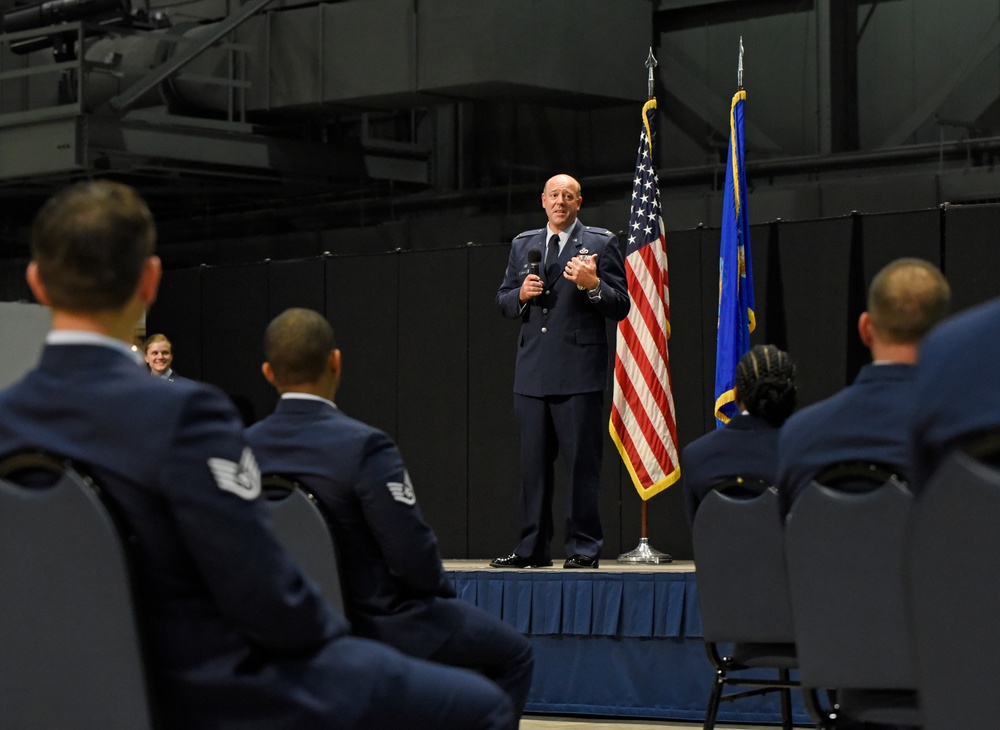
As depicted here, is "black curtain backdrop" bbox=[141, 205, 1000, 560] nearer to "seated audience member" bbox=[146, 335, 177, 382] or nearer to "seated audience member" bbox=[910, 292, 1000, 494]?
"seated audience member" bbox=[146, 335, 177, 382]

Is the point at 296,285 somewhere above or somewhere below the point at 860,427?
above

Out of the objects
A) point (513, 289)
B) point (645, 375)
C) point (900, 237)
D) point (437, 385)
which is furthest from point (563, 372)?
point (437, 385)

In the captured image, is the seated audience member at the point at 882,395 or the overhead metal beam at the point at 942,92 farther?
the overhead metal beam at the point at 942,92

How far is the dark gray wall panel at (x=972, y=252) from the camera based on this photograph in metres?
6.55

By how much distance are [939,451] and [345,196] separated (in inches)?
380

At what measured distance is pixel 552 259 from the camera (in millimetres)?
5750

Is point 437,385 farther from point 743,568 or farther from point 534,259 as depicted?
point 743,568

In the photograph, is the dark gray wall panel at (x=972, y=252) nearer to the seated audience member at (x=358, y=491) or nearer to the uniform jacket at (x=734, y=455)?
the uniform jacket at (x=734, y=455)

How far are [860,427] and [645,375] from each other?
12.8 ft

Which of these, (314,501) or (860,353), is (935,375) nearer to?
(314,501)

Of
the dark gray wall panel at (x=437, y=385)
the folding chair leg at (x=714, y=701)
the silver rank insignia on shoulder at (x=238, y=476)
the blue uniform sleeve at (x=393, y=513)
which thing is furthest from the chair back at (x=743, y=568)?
the dark gray wall panel at (x=437, y=385)

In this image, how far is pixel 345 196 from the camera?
10898 millimetres

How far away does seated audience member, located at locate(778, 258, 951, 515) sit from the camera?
2.54 metres

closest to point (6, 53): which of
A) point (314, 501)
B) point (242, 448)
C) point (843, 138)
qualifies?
point (843, 138)
